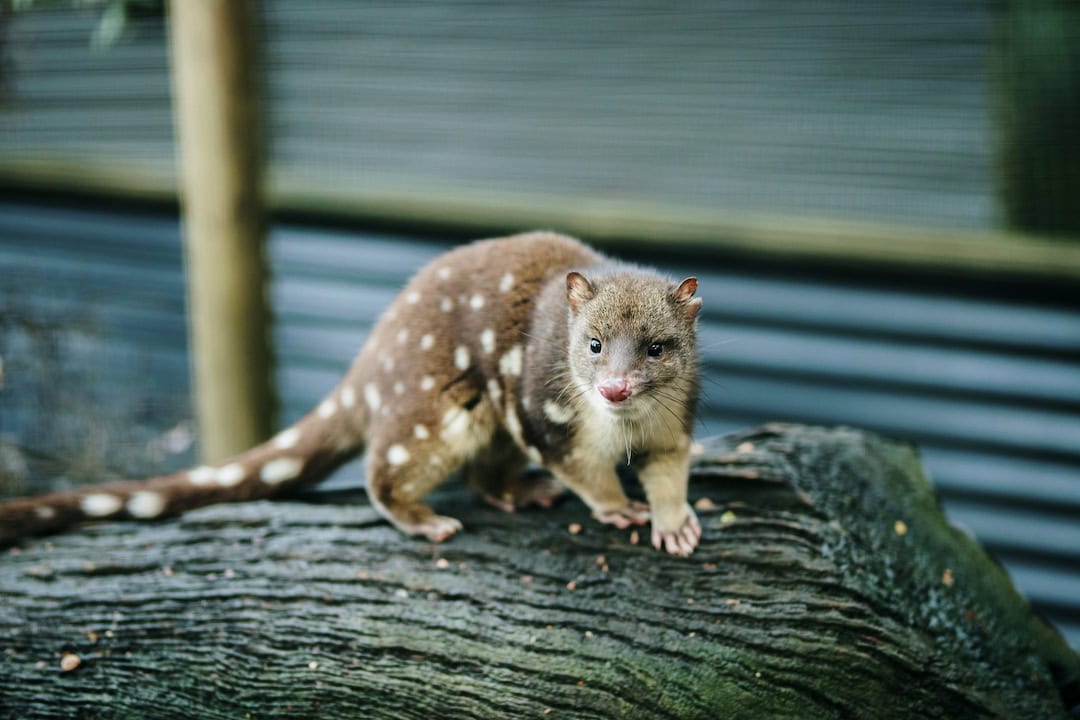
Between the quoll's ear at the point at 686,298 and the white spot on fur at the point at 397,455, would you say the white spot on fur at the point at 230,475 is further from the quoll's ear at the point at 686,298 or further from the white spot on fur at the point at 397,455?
the quoll's ear at the point at 686,298

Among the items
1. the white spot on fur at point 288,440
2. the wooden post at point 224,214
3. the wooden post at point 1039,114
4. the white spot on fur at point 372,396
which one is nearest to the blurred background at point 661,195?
the wooden post at point 1039,114

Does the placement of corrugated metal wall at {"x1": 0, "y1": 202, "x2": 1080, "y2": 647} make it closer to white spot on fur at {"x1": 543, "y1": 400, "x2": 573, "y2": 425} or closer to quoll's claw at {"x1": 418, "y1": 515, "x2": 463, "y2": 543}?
white spot on fur at {"x1": 543, "y1": 400, "x2": 573, "y2": 425}

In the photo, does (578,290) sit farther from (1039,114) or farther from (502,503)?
(1039,114)

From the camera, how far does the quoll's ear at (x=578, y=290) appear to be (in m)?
2.93

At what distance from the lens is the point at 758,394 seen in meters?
4.87

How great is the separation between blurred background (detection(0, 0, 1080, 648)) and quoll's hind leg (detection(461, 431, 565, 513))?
1203mm

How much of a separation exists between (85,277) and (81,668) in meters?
Answer: 3.01

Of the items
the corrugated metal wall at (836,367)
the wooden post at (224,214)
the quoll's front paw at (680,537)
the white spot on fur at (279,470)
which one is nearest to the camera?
the quoll's front paw at (680,537)

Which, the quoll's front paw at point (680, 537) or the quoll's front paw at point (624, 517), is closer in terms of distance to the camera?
the quoll's front paw at point (680, 537)

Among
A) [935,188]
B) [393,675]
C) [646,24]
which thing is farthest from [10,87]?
[935,188]

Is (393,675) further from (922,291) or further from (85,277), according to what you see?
(85,277)

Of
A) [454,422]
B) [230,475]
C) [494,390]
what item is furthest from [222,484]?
[494,390]

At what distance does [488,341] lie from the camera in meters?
3.29

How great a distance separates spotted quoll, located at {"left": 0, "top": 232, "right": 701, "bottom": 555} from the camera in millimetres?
2938
